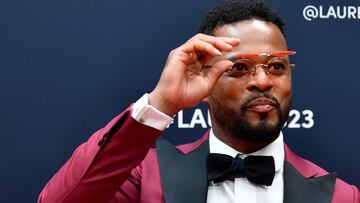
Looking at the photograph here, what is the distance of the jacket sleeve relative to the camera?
1125mm

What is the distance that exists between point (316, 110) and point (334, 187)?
36 centimetres

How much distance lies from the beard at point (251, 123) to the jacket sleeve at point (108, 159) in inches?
10.6

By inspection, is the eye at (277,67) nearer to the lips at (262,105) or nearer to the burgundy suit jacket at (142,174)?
the lips at (262,105)

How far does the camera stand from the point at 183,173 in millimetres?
1394

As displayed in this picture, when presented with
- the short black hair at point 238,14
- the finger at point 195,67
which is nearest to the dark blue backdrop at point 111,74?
the short black hair at point 238,14

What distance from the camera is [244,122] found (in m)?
1.34

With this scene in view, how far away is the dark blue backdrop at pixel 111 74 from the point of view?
161 cm

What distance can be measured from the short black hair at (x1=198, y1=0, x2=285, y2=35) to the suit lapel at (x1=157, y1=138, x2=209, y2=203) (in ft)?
0.92

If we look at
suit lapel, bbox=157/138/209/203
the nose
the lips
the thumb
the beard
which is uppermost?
the thumb

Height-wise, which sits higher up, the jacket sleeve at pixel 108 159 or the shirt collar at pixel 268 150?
the jacket sleeve at pixel 108 159

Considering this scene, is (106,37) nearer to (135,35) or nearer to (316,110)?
(135,35)

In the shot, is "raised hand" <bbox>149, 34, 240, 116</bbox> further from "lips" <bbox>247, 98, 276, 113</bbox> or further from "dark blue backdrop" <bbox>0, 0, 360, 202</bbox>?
"dark blue backdrop" <bbox>0, 0, 360, 202</bbox>

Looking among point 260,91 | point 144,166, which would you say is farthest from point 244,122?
point 144,166

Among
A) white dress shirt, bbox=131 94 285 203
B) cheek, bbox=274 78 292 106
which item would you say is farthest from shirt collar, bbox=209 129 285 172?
cheek, bbox=274 78 292 106
